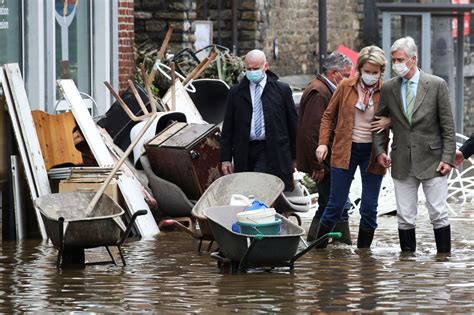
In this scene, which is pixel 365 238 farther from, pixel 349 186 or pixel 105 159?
pixel 105 159

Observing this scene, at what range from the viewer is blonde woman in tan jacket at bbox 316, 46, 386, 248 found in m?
14.7

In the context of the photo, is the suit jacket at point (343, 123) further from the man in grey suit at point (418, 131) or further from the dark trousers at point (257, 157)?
the dark trousers at point (257, 157)

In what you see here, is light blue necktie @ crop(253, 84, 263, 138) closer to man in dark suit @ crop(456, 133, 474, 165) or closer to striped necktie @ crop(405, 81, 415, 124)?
striped necktie @ crop(405, 81, 415, 124)

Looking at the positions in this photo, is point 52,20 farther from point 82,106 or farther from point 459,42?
point 459,42

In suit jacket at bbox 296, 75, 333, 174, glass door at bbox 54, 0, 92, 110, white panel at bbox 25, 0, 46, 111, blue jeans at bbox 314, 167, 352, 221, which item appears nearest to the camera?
suit jacket at bbox 296, 75, 333, 174

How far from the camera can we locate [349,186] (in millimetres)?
14922

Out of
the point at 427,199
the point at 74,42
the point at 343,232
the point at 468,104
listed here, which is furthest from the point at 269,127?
the point at 468,104

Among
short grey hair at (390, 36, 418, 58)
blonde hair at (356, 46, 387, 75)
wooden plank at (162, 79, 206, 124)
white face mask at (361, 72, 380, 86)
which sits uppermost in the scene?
short grey hair at (390, 36, 418, 58)

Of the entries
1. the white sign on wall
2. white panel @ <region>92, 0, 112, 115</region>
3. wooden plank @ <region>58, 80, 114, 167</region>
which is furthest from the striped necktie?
the white sign on wall

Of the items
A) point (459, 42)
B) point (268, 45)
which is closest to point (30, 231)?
point (268, 45)

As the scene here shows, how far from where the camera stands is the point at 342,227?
1558 cm

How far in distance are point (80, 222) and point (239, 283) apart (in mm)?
1525

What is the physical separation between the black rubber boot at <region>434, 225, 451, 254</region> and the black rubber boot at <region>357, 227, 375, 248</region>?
0.75m

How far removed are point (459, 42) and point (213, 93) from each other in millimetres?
16986
